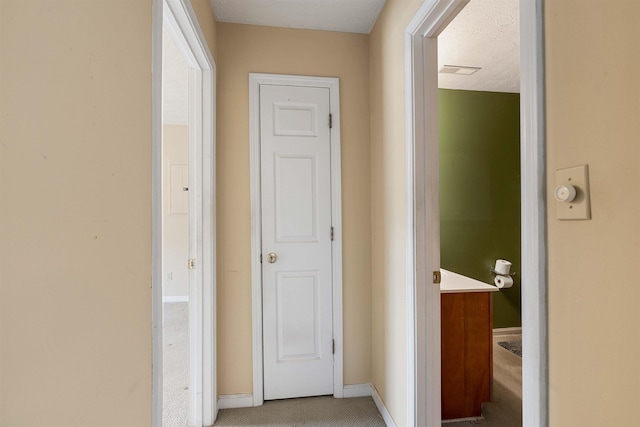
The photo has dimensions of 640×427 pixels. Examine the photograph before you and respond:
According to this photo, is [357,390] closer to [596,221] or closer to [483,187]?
[596,221]

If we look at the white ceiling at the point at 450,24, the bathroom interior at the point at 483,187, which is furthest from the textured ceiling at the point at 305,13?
the bathroom interior at the point at 483,187

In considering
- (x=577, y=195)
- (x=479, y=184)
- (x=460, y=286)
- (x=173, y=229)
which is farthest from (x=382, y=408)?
(x=173, y=229)

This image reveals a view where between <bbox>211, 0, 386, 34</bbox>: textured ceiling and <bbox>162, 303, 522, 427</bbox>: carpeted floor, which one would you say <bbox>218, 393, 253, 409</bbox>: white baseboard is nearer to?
<bbox>162, 303, 522, 427</bbox>: carpeted floor

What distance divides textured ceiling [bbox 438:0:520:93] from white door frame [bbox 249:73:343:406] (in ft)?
2.84

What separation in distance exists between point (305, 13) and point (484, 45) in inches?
50.1

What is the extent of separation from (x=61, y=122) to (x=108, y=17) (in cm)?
32

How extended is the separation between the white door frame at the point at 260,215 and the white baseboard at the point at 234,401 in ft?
0.15

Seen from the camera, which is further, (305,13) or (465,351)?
A: (305,13)

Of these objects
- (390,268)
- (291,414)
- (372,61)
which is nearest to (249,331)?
(291,414)

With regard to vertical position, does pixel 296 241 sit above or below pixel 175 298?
above

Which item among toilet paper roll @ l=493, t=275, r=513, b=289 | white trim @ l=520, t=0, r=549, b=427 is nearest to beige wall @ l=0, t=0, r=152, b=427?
white trim @ l=520, t=0, r=549, b=427

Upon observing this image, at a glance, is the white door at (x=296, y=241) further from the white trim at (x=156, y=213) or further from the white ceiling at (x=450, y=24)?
the white trim at (x=156, y=213)

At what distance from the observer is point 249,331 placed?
6.60 ft

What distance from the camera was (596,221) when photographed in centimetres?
62
